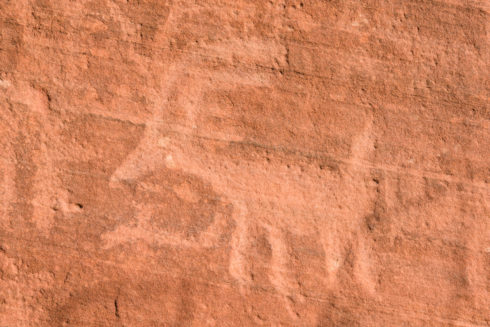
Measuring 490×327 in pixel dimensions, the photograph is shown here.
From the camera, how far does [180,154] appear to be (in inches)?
99.1

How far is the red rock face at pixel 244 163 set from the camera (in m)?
2.49

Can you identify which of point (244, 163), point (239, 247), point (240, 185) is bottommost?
point (239, 247)

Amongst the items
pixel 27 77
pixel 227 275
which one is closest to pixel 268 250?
pixel 227 275

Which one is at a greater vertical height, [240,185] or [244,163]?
[244,163]

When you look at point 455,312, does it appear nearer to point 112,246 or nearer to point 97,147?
point 112,246

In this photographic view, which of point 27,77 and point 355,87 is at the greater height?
point 355,87

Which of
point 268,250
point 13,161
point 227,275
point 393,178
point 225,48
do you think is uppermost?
point 225,48

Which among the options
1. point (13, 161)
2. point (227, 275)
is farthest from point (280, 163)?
point (13, 161)

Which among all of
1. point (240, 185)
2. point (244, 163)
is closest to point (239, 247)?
point (240, 185)

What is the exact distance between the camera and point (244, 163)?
2529 mm

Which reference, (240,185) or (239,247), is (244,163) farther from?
(239,247)

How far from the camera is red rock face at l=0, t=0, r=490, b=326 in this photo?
2490 mm

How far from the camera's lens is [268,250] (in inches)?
100.0

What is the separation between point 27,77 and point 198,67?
92cm
